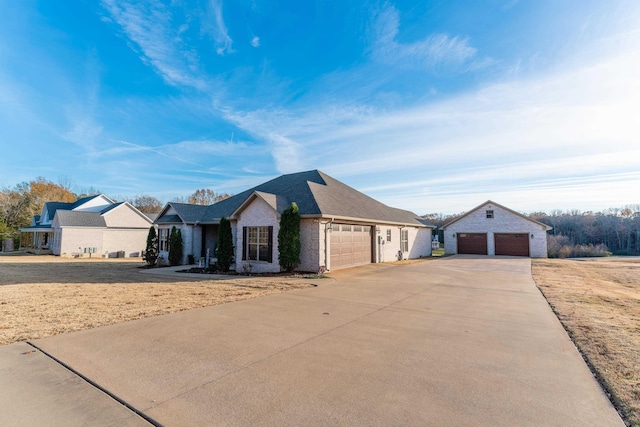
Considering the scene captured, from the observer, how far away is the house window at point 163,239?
20.5m

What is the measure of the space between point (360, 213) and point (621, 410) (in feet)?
49.8

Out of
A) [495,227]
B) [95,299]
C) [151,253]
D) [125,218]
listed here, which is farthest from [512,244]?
[125,218]

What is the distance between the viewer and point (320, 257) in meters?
14.7

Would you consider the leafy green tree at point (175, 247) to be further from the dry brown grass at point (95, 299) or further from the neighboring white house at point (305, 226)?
the dry brown grass at point (95, 299)

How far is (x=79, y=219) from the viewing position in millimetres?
29047

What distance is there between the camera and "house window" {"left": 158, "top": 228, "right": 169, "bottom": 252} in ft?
67.3

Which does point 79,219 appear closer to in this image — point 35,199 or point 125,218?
point 125,218

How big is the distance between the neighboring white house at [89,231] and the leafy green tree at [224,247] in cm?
1934

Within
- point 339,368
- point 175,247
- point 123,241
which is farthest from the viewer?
point 123,241

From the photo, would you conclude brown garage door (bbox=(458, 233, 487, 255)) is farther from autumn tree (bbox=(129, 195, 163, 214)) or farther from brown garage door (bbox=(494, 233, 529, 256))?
autumn tree (bbox=(129, 195, 163, 214))

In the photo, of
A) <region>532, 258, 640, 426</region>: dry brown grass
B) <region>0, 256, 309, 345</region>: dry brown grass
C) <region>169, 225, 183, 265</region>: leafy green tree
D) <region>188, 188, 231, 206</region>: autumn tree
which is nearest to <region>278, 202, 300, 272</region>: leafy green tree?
<region>0, 256, 309, 345</region>: dry brown grass

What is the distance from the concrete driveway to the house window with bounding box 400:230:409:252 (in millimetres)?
16440

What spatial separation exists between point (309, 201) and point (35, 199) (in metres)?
47.5

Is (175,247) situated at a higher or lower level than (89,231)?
lower
